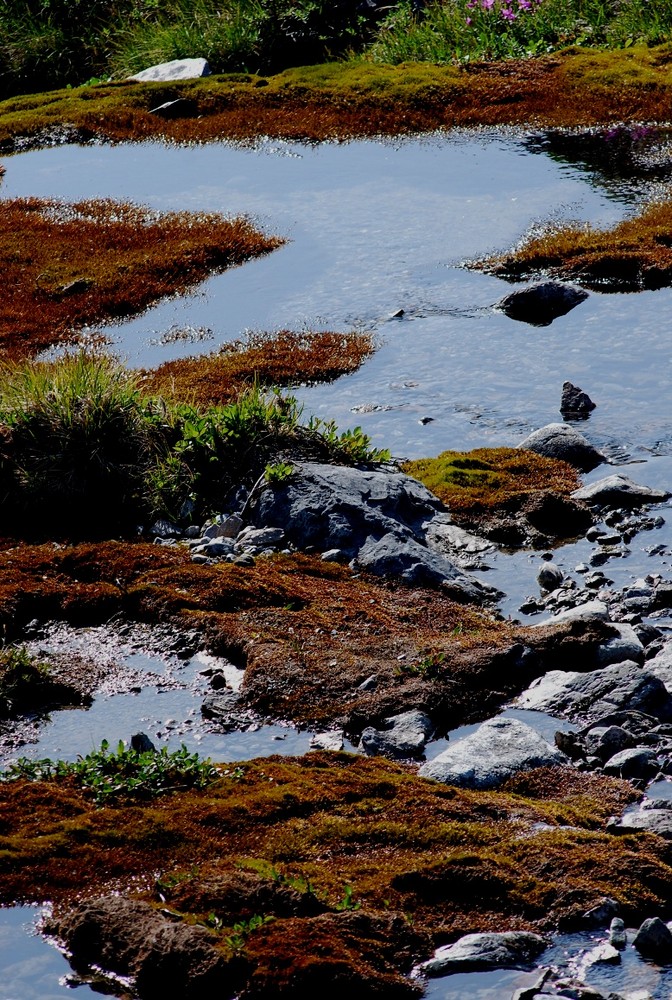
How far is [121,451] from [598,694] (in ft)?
20.1

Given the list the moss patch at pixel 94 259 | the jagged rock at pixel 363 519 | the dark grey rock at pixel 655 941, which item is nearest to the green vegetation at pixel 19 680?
the jagged rock at pixel 363 519

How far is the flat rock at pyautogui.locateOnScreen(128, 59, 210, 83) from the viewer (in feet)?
111

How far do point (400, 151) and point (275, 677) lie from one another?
21.2 metres

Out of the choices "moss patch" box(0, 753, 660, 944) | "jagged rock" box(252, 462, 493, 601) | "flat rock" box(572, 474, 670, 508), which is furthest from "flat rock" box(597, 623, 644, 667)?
"flat rock" box(572, 474, 670, 508)

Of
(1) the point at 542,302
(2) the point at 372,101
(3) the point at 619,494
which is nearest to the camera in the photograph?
(3) the point at 619,494

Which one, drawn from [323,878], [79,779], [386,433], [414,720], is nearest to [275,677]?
[414,720]

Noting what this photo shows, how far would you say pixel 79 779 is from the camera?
7.62 metres

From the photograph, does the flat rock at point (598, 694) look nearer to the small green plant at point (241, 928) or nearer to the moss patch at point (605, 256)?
the small green plant at point (241, 928)

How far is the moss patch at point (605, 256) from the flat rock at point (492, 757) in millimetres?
12612

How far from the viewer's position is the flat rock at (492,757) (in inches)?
302

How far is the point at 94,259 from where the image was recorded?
2300cm

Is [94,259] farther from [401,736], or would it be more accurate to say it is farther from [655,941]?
[655,941]

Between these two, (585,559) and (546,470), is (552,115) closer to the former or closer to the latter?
(546,470)

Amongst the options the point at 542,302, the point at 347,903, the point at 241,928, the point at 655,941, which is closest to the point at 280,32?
the point at 542,302
